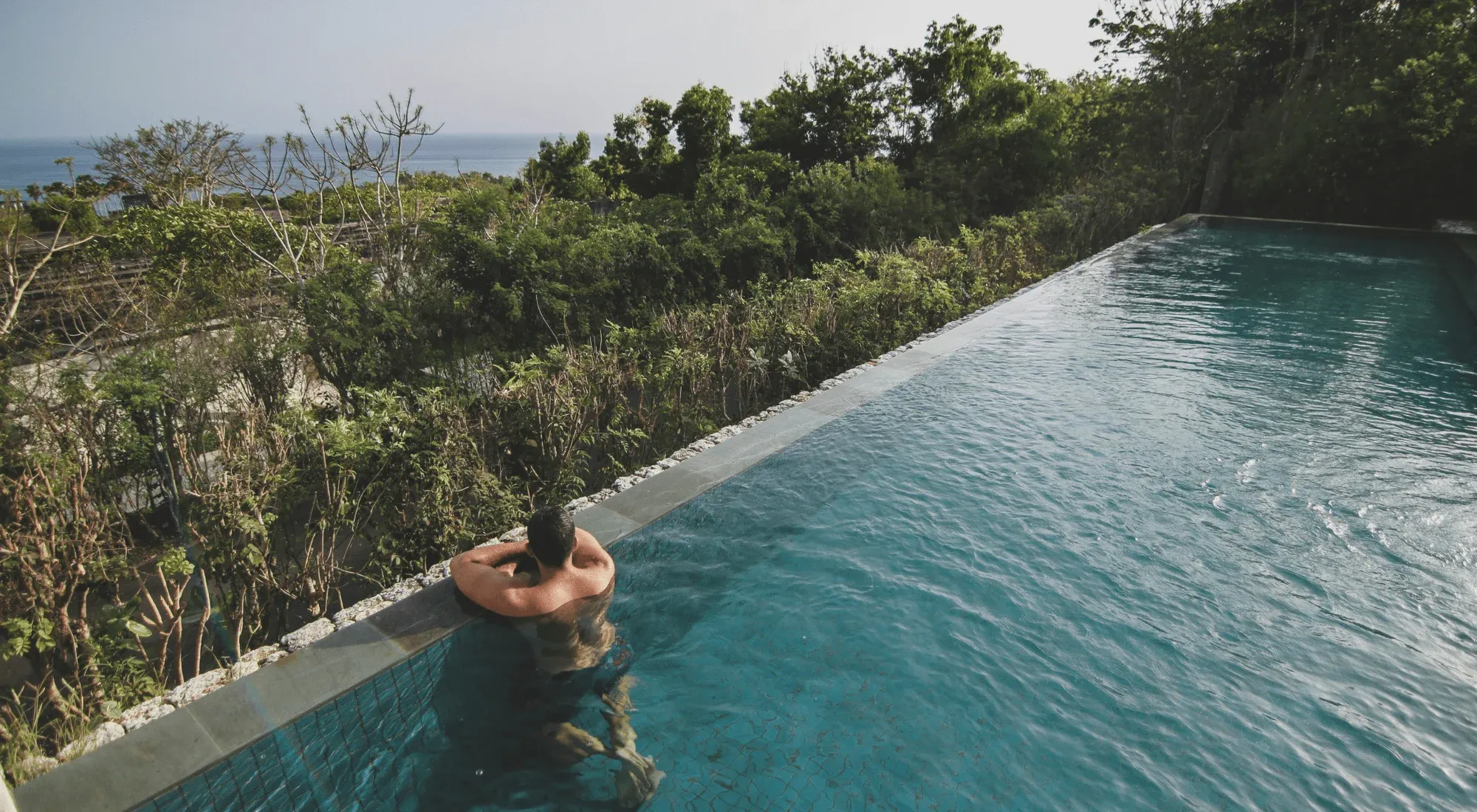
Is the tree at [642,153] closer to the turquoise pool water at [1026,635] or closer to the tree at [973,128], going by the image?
the tree at [973,128]

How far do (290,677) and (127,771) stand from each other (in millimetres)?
571

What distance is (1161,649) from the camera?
136 inches

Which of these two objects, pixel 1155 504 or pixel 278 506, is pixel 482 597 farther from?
pixel 1155 504

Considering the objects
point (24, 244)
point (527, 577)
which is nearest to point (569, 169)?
point (24, 244)

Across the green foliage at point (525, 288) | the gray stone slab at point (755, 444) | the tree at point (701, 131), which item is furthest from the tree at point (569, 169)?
Result: the gray stone slab at point (755, 444)

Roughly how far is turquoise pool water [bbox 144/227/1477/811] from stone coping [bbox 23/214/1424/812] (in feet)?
0.34

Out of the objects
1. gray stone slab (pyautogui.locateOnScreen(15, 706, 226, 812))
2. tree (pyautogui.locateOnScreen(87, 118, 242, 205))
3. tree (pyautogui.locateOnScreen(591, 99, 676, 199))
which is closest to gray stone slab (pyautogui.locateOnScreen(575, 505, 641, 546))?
gray stone slab (pyautogui.locateOnScreen(15, 706, 226, 812))

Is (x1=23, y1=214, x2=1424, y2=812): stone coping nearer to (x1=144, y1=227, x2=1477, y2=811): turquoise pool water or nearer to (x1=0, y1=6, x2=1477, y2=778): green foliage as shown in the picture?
(x1=144, y1=227, x2=1477, y2=811): turquoise pool water

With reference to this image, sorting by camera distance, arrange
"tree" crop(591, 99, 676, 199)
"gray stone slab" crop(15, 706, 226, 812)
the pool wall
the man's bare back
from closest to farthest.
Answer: "gray stone slab" crop(15, 706, 226, 812) < the man's bare back < the pool wall < "tree" crop(591, 99, 676, 199)

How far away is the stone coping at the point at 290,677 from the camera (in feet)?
8.11

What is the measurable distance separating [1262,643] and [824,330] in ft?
17.9

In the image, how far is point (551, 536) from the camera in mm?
3066

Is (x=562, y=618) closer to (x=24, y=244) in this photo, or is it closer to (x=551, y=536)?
(x=551, y=536)

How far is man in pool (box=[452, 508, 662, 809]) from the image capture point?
3025mm
